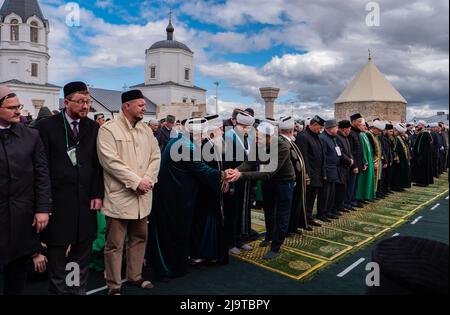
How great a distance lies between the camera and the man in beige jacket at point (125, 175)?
344 centimetres

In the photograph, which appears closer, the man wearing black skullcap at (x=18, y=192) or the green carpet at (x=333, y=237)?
the man wearing black skullcap at (x=18, y=192)

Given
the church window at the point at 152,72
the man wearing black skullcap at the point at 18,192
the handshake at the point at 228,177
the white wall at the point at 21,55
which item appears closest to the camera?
the man wearing black skullcap at the point at 18,192

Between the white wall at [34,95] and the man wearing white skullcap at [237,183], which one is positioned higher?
the white wall at [34,95]

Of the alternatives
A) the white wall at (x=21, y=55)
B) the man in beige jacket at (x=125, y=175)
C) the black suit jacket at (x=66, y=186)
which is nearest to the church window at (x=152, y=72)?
the white wall at (x=21, y=55)

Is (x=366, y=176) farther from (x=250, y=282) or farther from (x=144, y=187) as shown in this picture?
(x=144, y=187)

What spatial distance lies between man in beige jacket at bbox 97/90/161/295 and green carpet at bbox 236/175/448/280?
1783mm

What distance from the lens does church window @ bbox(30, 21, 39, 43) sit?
4511 centimetres

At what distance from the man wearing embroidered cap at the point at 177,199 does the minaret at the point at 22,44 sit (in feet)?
153

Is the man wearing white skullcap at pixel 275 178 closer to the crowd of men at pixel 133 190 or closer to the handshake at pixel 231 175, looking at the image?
the crowd of men at pixel 133 190

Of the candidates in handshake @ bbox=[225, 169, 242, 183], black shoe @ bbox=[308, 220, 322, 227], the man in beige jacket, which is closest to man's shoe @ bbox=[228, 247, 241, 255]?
handshake @ bbox=[225, 169, 242, 183]

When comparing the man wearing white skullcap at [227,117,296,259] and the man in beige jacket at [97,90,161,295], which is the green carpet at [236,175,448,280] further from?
the man in beige jacket at [97,90,161,295]

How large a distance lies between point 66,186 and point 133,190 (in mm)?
595
